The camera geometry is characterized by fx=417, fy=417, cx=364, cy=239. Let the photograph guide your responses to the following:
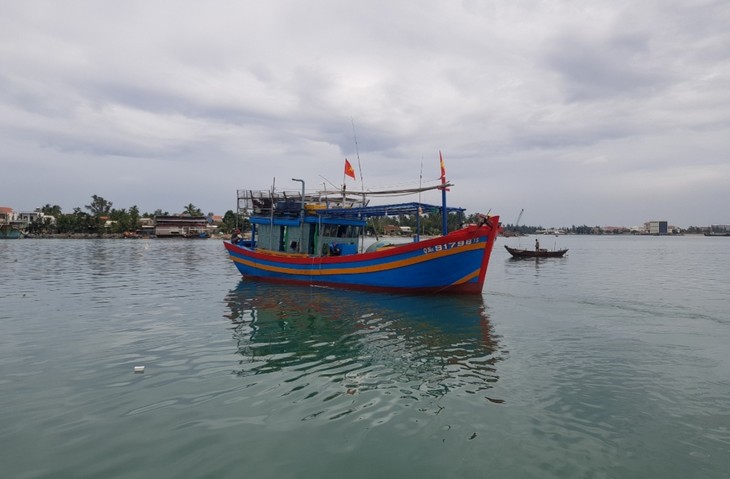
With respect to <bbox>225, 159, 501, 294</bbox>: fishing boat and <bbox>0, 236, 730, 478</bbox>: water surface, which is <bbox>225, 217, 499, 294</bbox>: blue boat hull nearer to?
<bbox>225, 159, 501, 294</bbox>: fishing boat

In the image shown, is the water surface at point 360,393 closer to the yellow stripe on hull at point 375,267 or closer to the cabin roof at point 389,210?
the yellow stripe on hull at point 375,267

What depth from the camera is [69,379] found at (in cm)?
814

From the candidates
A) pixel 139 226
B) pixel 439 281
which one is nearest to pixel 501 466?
pixel 439 281

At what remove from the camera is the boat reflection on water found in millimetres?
8242

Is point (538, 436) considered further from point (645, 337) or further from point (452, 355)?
point (645, 337)

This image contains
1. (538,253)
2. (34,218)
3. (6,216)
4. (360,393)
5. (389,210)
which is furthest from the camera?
(34,218)

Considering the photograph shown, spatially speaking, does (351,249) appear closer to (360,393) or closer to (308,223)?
(308,223)

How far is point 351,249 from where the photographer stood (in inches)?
976

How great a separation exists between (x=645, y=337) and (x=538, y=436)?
8.51 metres

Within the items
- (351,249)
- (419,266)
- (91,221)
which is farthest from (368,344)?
(91,221)

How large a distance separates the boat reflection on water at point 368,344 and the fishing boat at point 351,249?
1303 millimetres

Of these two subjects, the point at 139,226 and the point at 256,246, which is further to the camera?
the point at 139,226

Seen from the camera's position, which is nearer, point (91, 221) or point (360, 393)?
point (360, 393)

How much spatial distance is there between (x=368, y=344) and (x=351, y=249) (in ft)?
44.8
